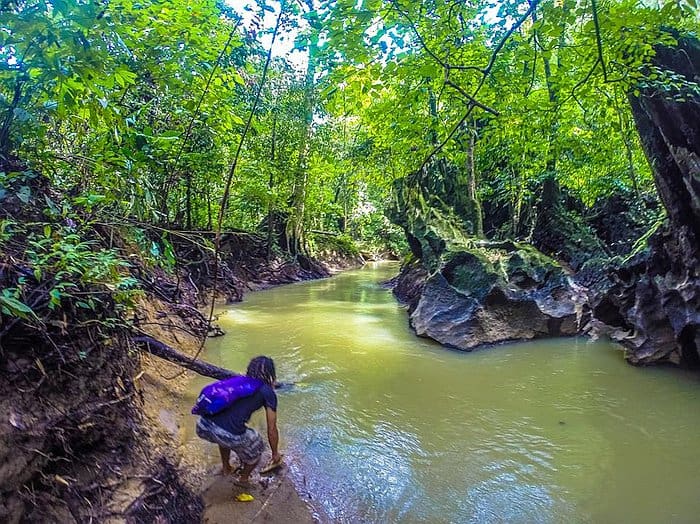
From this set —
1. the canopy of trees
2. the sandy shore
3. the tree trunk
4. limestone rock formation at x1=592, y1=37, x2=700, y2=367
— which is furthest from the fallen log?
the tree trunk

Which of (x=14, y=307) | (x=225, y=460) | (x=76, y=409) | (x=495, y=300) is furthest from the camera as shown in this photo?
(x=495, y=300)

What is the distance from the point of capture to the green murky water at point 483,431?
351cm

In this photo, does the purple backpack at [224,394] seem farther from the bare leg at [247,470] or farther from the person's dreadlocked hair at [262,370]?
the bare leg at [247,470]

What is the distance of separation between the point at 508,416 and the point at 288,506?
3018mm

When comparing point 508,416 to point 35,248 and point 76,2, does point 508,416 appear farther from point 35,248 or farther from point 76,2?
point 76,2

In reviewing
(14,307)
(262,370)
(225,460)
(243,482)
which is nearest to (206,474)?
(225,460)

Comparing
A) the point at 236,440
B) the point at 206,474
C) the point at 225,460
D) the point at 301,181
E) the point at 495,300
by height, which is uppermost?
the point at 301,181

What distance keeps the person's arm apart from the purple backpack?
0.25 meters

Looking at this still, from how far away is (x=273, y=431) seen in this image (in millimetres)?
3768

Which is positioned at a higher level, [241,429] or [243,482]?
[241,429]

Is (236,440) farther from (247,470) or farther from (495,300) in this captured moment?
(495,300)

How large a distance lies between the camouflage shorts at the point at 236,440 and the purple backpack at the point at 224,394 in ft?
0.41

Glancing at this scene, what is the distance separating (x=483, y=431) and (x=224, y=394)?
296cm

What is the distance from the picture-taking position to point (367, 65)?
3.74 m
